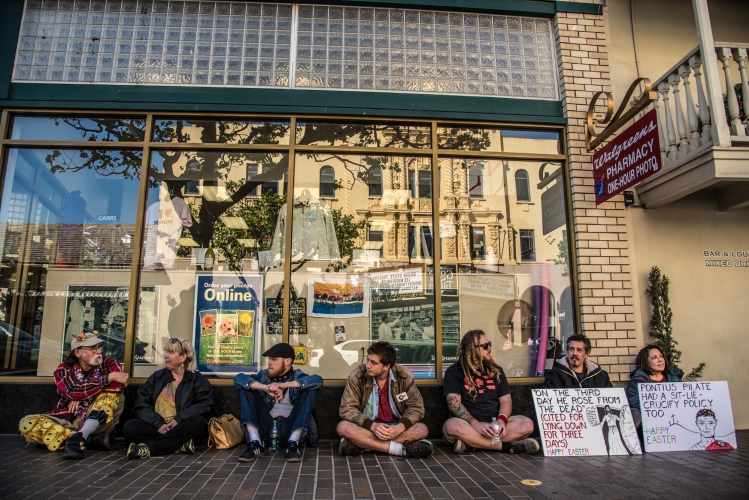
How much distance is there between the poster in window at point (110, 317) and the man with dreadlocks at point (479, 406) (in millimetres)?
3683

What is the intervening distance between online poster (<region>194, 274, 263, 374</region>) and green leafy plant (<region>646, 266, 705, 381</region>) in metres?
5.02

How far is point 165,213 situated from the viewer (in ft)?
21.0

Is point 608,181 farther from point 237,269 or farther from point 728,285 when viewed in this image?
point 237,269

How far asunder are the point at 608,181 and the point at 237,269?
488 cm

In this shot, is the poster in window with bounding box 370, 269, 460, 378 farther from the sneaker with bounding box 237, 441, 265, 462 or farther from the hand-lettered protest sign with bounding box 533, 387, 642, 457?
the sneaker with bounding box 237, 441, 265, 462

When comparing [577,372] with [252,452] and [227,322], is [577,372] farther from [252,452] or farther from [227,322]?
[227,322]

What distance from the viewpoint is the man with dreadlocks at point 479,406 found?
4805mm

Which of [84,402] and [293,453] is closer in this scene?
[293,453]

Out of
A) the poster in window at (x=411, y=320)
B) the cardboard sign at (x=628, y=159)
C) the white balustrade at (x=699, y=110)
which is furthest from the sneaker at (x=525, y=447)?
the white balustrade at (x=699, y=110)

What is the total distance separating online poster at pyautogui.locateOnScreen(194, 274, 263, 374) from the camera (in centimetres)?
600

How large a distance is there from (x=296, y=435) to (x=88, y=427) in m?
2.06

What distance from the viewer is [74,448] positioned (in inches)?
175

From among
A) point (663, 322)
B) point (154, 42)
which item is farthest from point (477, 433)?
point (154, 42)

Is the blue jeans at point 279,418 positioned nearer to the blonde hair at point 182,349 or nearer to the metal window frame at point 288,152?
the blonde hair at point 182,349
